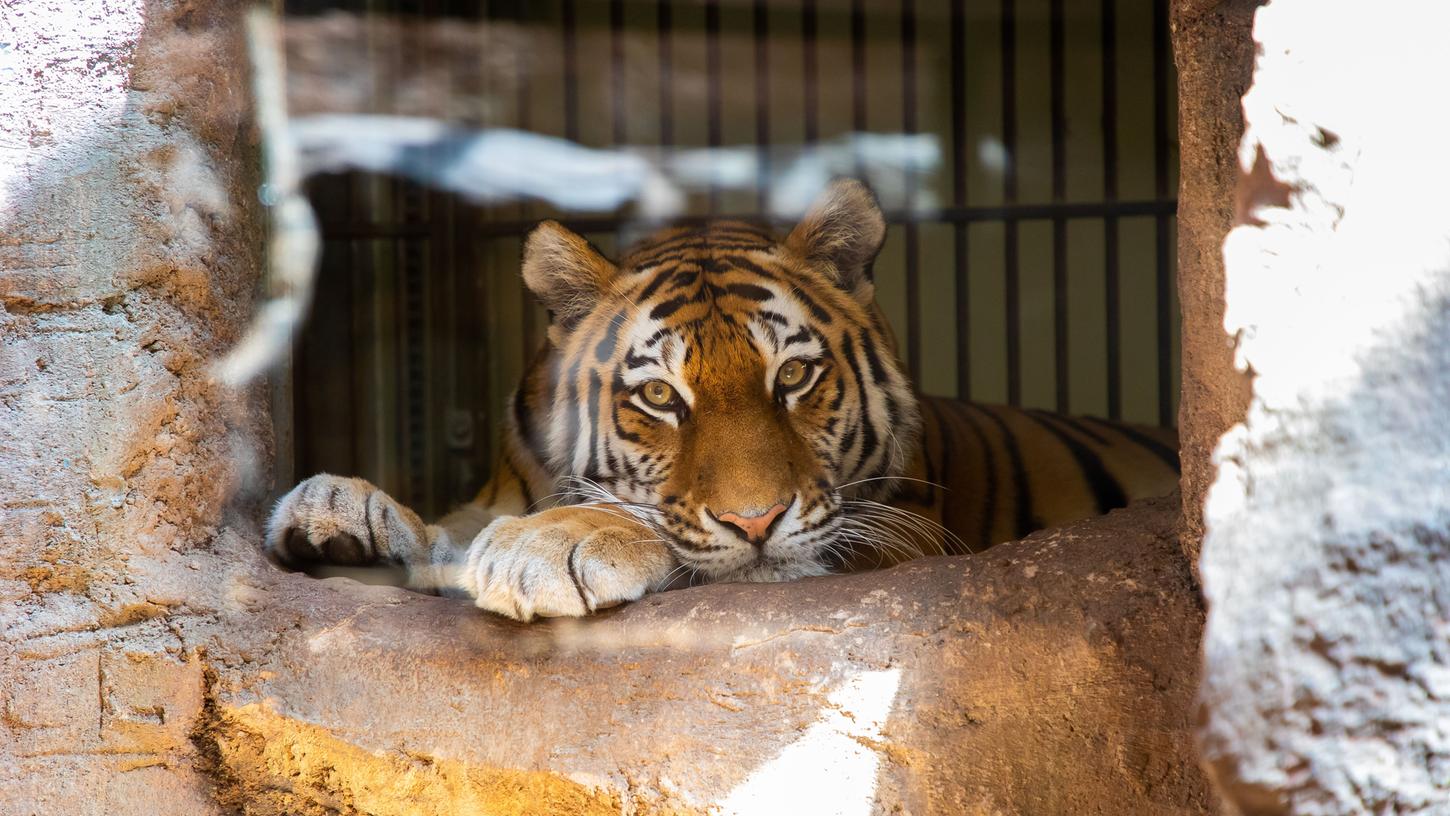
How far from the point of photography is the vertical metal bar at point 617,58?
3549 millimetres

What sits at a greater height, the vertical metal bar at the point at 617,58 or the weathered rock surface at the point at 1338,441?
the vertical metal bar at the point at 617,58

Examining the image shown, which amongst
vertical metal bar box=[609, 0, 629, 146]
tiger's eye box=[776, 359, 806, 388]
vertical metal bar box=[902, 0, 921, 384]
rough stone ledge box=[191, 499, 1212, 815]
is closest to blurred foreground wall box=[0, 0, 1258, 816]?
rough stone ledge box=[191, 499, 1212, 815]

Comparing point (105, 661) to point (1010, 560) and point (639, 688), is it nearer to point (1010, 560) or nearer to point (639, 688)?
point (639, 688)

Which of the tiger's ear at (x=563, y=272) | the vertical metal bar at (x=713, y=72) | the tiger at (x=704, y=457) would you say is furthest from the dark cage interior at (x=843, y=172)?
the tiger's ear at (x=563, y=272)

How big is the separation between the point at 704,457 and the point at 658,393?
196 mm

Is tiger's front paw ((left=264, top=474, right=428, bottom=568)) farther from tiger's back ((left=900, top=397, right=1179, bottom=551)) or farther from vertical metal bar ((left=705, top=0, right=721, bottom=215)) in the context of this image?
vertical metal bar ((left=705, top=0, right=721, bottom=215))

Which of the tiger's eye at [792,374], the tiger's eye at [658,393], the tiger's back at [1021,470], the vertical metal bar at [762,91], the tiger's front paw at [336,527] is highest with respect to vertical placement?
the vertical metal bar at [762,91]

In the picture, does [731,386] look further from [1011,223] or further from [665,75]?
[665,75]

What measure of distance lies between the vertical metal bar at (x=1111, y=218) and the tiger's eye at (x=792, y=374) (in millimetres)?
1740

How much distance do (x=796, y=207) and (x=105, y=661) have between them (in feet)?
6.98

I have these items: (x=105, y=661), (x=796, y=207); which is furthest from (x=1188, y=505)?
(x=796, y=207)

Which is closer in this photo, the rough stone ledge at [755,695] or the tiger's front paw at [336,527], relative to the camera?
the rough stone ledge at [755,695]

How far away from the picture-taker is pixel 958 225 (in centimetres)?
354

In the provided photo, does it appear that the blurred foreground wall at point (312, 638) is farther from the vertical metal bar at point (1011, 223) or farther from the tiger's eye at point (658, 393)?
the vertical metal bar at point (1011, 223)
